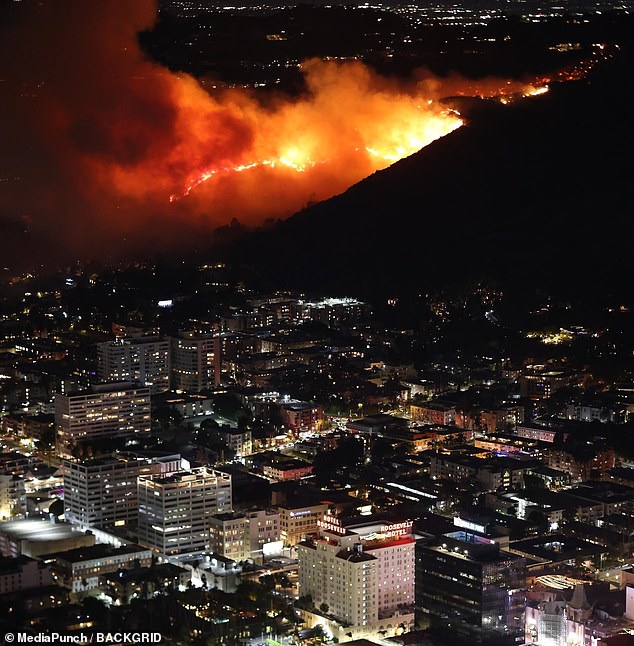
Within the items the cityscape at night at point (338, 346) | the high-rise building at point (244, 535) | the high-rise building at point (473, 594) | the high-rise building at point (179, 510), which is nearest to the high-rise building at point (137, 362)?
the cityscape at night at point (338, 346)

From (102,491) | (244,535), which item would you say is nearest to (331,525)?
(244,535)

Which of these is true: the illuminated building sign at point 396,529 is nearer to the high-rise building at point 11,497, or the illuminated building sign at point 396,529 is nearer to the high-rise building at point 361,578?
the high-rise building at point 361,578

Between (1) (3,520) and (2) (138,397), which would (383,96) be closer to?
(2) (138,397)

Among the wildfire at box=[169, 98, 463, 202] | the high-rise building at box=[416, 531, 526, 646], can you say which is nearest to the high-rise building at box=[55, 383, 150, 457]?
the high-rise building at box=[416, 531, 526, 646]

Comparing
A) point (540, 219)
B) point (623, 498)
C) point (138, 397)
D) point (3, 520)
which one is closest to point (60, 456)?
point (138, 397)

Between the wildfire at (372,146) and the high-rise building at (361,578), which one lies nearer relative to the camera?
the high-rise building at (361,578)

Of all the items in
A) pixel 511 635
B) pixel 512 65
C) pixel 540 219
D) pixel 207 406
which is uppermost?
pixel 512 65
